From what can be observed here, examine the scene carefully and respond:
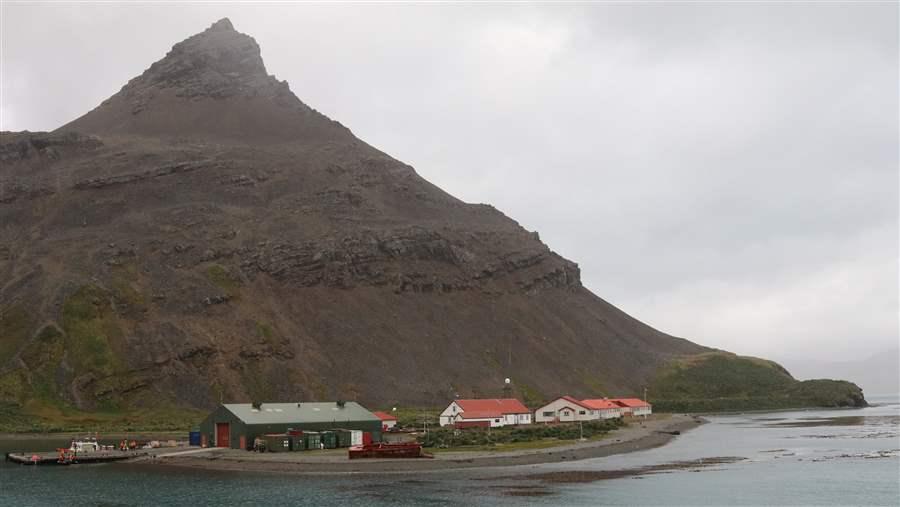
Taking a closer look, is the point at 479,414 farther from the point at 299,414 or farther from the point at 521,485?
the point at 521,485

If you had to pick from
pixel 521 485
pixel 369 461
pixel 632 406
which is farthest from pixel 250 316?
pixel 521 485

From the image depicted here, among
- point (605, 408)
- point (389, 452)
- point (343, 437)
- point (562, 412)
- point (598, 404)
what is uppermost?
point (598, 404)

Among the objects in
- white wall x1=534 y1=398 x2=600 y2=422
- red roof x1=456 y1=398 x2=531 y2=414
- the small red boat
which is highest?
red roof x1=456 y1=398 x2=531 y2=414

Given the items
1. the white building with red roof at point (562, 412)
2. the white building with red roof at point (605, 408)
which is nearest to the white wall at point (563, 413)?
the white building with red roof at point (562, 412)

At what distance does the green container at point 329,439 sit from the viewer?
98438 millimetres

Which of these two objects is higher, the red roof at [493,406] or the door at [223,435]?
the red roof at [493,406]

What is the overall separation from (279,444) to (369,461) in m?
13.7

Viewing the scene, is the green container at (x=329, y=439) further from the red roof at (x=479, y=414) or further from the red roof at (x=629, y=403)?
the red roof at (x=629, y=403)

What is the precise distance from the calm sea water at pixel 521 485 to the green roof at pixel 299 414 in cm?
1449

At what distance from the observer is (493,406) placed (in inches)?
5015

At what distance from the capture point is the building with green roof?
3895 inches

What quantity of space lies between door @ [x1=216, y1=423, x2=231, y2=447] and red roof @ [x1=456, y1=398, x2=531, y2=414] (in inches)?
1314

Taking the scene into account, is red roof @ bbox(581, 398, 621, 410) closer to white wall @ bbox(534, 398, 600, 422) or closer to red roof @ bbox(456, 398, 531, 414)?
white wall @ bbox(534, 398, 600, 422)

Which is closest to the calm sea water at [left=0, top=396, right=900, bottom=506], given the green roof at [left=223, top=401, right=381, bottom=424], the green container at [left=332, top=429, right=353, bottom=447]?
the green roof at [left=223, top=401, right=381, bottom=424]
